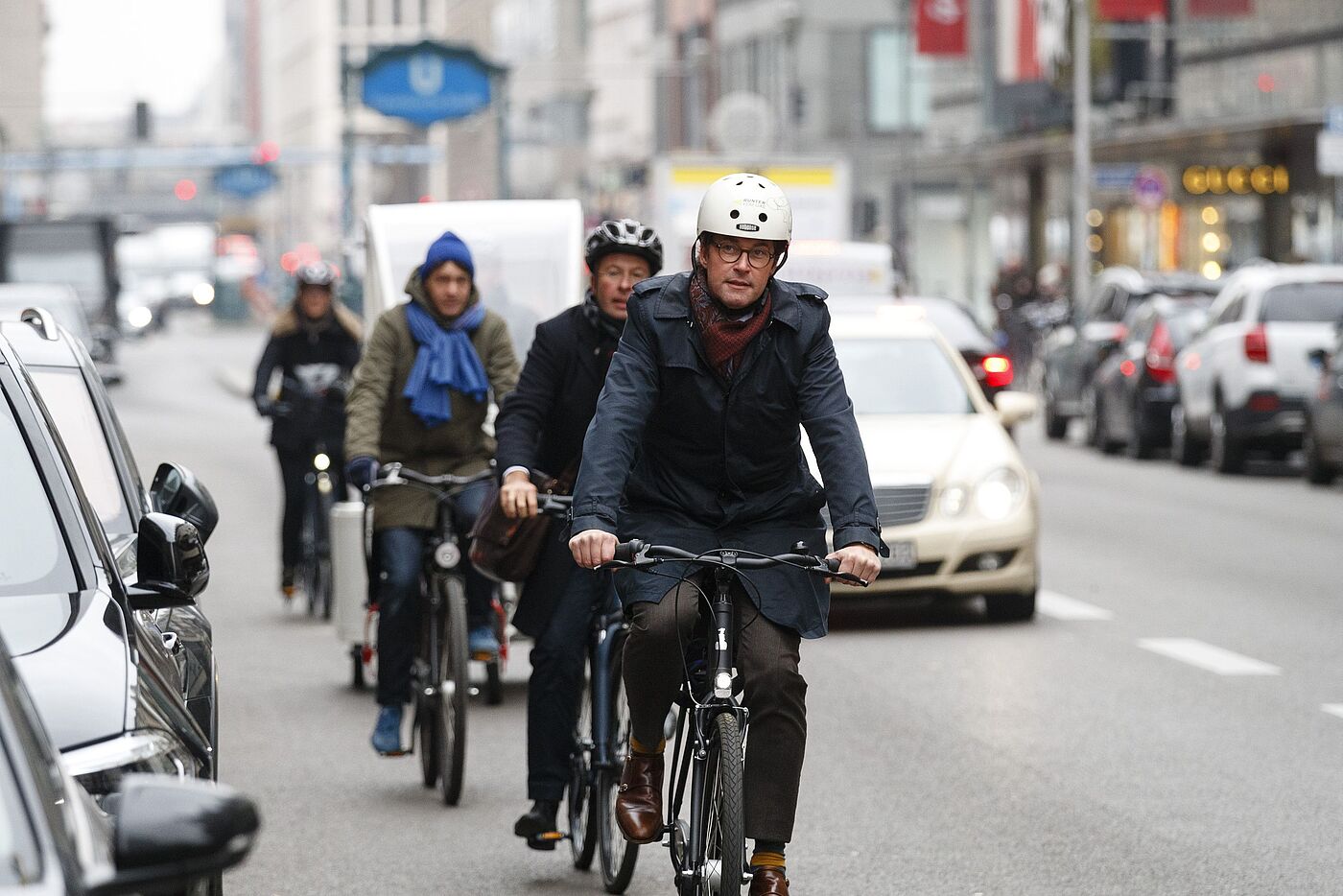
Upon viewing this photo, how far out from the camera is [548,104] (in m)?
103

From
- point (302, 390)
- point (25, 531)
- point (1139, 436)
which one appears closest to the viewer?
point (25, 531)

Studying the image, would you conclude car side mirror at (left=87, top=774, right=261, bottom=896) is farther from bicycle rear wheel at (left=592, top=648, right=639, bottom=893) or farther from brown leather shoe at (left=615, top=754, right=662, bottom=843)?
bicycle rear wheel at (left=592, top=648, right=639, bottom=893)

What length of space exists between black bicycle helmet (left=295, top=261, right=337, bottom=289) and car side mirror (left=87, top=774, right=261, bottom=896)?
10577 mm

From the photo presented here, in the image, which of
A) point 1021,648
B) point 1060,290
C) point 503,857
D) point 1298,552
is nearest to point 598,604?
point 503,857

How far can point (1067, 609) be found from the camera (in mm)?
13922

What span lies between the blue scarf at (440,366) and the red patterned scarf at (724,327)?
3.28 m

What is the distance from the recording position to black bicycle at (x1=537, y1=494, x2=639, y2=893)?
7027mm

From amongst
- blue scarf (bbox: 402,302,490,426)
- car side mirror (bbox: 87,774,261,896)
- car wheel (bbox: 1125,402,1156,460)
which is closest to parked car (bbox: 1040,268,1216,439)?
car wheel (bbox: 1125,402,1156,460)

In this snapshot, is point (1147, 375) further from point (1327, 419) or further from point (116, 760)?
point (116, 760)

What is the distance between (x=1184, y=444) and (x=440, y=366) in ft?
56.0

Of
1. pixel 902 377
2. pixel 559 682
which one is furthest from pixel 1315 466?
pixel 559 682

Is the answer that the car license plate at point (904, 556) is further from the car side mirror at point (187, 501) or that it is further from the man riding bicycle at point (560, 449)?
the car side mirror at point (187, 501)

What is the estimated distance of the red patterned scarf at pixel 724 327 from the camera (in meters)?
5.79

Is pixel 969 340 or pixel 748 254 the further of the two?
pixel 969 340
